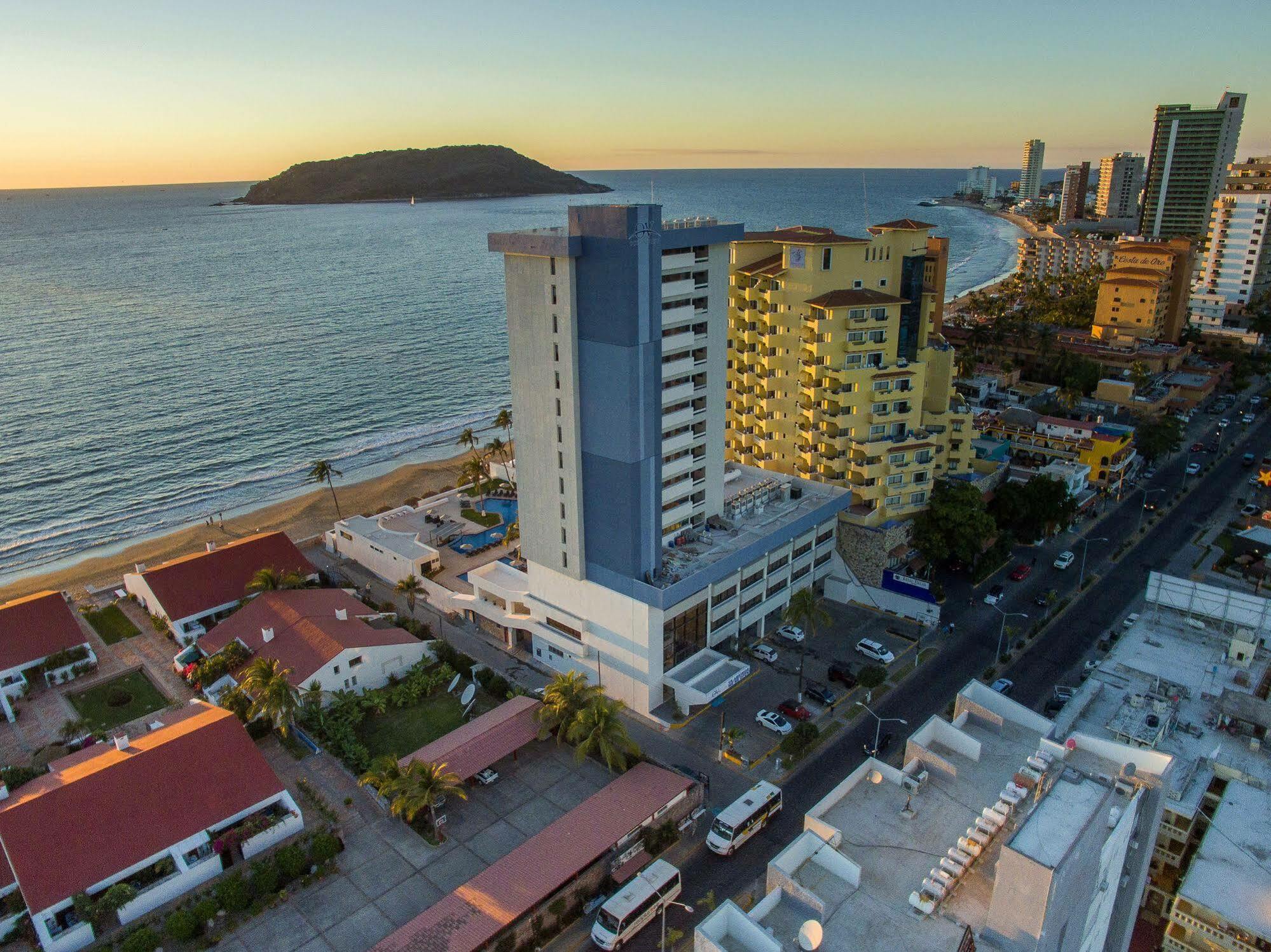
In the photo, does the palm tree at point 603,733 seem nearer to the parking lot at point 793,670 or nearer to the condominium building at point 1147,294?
the parking lot at point 793,670

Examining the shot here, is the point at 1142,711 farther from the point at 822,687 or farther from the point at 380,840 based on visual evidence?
the point at 380,840

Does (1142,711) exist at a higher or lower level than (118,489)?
higher

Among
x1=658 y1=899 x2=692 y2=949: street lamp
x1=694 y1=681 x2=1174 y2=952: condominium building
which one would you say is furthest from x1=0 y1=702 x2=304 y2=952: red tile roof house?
x1=694 y1=681 x2=1174 y2=952: condominium building

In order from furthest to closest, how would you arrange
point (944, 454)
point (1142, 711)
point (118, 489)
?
1. point (118, 489)
2. point (944, 454)
3. point (1142, 711)

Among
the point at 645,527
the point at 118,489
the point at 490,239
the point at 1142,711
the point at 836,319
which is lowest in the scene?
the point at 118,489

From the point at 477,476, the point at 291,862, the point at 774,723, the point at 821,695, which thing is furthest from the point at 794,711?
the point at 477,476

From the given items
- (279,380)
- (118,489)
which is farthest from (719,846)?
(279,380)

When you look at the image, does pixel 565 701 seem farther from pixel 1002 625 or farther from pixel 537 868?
pixel 1002 625
